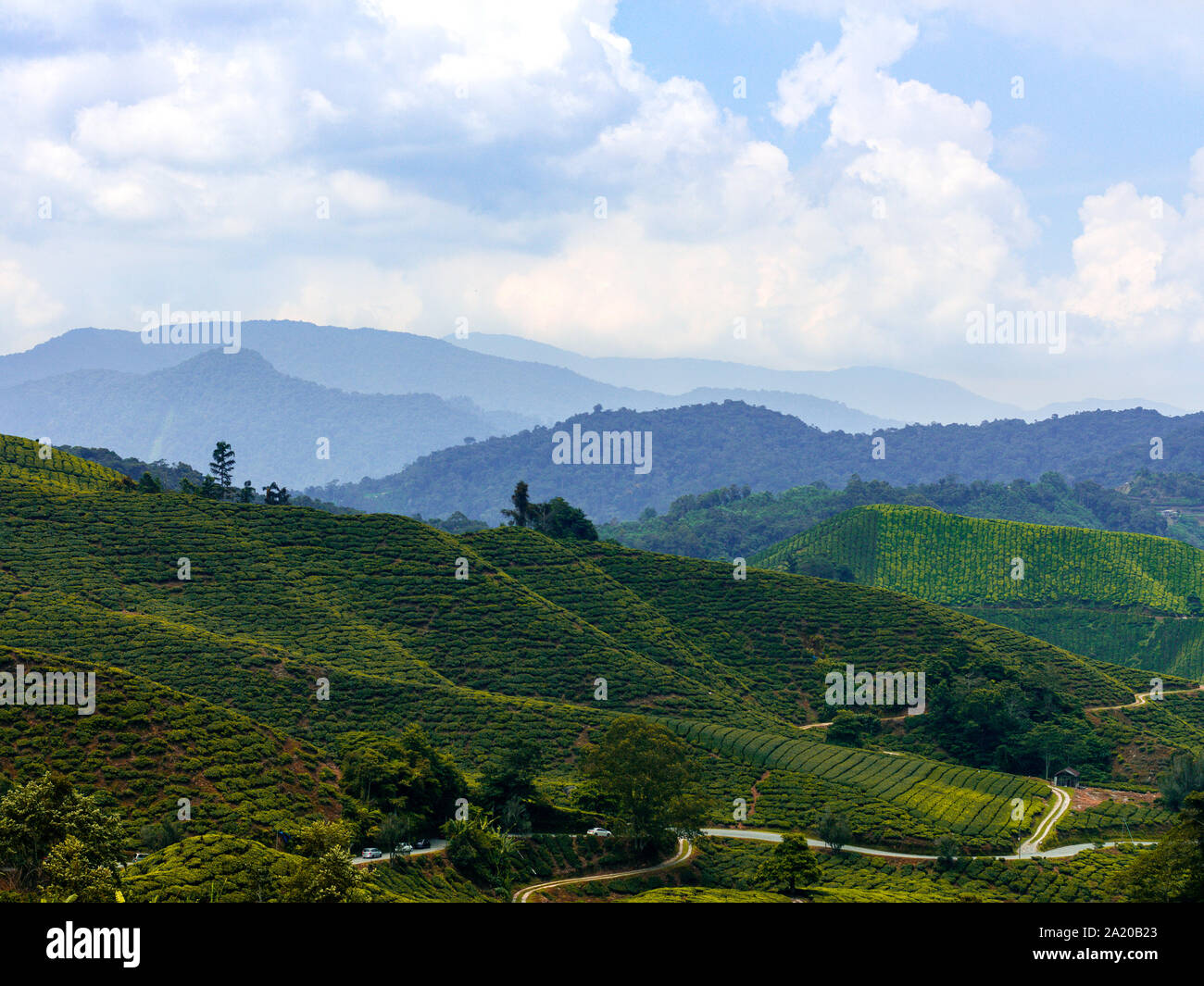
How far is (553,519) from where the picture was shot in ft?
369

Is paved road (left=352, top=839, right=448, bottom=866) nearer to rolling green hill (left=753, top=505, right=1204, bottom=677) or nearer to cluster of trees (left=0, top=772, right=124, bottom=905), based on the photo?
cluster of trees (left=0, top=772, right=124, bottom=905)

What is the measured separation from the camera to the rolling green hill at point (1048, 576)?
130375 mm

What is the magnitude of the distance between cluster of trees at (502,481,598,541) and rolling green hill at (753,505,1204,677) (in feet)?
139

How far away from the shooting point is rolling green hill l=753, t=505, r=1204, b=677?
428ft

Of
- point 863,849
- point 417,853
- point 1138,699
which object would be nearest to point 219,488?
point 417,853

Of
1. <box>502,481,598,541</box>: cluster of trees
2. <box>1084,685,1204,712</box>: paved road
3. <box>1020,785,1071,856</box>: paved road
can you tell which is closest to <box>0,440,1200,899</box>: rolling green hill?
<box>1020,785,1071,856</box>: paved road

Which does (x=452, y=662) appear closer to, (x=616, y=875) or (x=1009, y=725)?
(x=616, y=875)

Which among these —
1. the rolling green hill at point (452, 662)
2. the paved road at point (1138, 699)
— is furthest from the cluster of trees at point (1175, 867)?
the paved road at point (1138, 699)

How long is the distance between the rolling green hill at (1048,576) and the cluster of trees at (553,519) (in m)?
42.3

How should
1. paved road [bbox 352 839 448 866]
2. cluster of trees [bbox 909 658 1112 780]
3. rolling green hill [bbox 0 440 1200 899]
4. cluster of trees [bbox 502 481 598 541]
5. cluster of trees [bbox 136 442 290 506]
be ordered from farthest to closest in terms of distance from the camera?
cluster of trees [bbox 502 481 598 541] → cluster of trees [bbox 136 442 290 506] → cluster of trees [bbox 909 658 1112 780] → rolling green hill [bbox 0 440 1200 899] → paved road [bbox 352 839 448 866]

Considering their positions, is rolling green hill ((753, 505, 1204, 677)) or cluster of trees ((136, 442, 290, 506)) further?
rolling green hill ((753, 505, 1204, 677))
